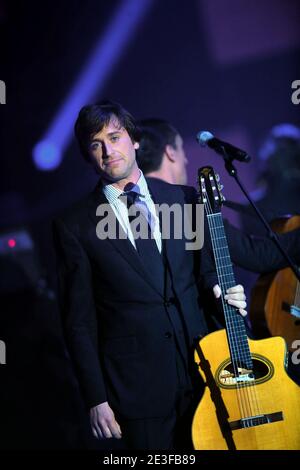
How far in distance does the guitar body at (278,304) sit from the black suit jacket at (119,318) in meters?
0.61

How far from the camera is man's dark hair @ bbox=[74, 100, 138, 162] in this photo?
7.61 ft

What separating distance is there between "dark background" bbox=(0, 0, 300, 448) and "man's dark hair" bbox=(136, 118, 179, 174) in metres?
1.87

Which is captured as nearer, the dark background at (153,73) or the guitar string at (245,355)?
the guitar string at (245,355)

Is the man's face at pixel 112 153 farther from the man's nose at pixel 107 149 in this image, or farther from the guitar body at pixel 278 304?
the guitar body at pixel 278 304

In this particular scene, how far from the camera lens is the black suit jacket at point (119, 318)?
225 centimetres

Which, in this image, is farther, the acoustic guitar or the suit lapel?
the suit lapel

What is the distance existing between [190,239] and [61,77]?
3279 millimetres

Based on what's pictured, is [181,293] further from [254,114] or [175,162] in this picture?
[254,114]

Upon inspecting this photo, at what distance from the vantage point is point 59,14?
16.5ft
